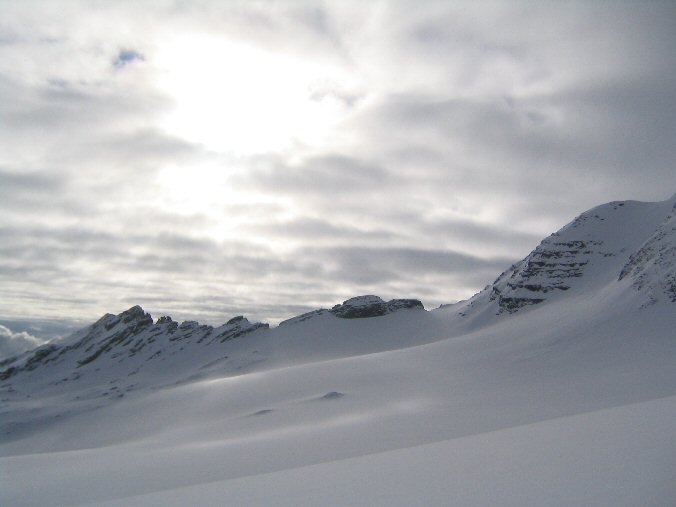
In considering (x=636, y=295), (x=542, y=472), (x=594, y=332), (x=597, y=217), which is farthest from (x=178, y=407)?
(x=597, y=217)

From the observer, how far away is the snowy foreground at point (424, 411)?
7676mm

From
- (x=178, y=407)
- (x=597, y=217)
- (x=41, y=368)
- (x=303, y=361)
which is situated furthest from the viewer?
(x=41, y=368)

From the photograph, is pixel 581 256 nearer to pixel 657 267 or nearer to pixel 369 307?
pixel 657 267

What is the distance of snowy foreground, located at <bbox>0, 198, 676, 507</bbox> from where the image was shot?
7.68 m

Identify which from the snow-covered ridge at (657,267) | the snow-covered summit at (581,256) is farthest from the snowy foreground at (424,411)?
the snow-covered summit at (581,256)

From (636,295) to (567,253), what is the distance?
34.4m

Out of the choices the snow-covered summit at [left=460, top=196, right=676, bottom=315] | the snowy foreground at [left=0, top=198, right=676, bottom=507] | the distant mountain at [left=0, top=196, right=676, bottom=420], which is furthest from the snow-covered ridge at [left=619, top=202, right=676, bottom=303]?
the snow-covered summit at [left=460, top=196, right=676, bottom=315]

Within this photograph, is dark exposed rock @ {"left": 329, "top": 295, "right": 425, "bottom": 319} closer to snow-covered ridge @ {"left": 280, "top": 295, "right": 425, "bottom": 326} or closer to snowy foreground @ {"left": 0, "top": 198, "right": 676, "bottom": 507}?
snow-covered ridge @ {"left": 280, "top": 295, "right": 425, "bottom": 326}

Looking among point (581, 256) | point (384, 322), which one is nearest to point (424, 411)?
point (581, 256)

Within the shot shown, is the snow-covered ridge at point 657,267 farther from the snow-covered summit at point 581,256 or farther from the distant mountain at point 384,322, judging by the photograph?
the snow-covered summit at point 581,256

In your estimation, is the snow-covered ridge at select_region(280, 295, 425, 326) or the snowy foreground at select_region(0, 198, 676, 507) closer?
the snowy foreground at select_region(0, 198, 676, 507)

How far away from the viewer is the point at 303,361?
69812 millimetres

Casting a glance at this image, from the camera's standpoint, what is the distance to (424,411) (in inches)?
845

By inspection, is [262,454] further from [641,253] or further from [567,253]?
[567,253]
